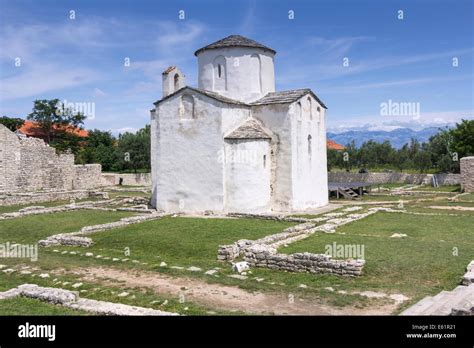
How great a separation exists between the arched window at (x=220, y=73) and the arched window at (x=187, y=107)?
2978 mm

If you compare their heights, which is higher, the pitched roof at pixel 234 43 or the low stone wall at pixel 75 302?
the pitched roof at pixel 234 43

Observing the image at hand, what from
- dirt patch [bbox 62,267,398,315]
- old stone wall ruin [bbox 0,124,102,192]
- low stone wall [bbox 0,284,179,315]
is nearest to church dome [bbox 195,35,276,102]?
dirt patch [bbox 62,267,398,315]

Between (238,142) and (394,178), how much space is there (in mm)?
27273

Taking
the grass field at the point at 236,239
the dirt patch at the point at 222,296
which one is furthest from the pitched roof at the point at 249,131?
the dirt patch at the point at 222,296

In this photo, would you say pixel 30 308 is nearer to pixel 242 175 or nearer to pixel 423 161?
pixel 242 175

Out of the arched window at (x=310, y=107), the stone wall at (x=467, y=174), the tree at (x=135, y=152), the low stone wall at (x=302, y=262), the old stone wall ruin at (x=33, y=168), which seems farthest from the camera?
the tree at (x=135, y=152)

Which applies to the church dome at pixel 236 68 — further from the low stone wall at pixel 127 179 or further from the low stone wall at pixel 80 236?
the low stone wall at pixel 127 179

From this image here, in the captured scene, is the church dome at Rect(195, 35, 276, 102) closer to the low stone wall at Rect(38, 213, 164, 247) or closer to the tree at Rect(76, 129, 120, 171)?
the low stone wall at Rect(38, 213, 164, 247)

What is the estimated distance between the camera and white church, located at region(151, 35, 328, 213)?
20.4 meters

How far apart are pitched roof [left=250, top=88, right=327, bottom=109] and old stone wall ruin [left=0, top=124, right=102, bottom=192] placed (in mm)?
18807

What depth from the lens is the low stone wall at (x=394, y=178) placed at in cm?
3781

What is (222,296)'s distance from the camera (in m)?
8.71

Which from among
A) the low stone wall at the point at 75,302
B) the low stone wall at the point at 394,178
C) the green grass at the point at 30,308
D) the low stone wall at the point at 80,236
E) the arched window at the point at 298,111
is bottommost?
the green grass at the point at 30,308
